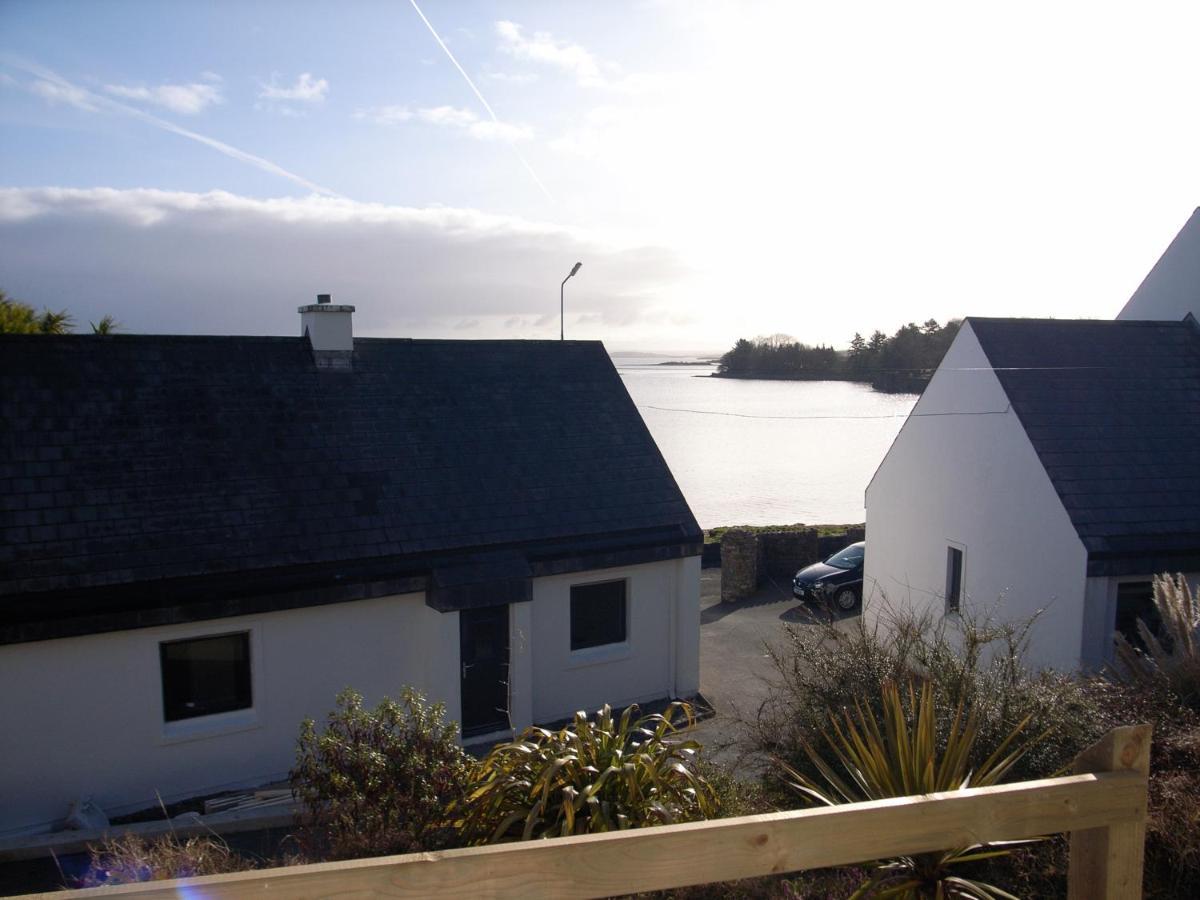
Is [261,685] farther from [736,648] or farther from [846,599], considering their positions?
[846,599]

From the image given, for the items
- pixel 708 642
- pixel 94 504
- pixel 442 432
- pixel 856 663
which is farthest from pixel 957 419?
pixel 94 504

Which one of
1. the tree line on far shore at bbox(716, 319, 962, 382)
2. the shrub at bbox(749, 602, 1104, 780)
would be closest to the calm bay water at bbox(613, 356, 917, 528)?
the tree line on far shore at bbox(716, 319, 962, 382)

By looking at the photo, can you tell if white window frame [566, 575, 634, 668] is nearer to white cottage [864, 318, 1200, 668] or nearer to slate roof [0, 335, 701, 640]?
slate roof [0, 335, 701, 640]

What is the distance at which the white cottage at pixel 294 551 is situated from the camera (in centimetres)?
1133

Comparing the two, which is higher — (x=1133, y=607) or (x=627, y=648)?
(x=1133, y=607)

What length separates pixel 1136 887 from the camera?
328cm

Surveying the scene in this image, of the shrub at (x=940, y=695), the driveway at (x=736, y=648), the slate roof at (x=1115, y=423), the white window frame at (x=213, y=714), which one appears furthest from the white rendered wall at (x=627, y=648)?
the shrub at (x=940, y=695)

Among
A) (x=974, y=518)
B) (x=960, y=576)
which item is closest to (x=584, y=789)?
(x=974, y=518)

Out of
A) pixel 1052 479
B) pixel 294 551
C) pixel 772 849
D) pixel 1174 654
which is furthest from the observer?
pixel 1052 479

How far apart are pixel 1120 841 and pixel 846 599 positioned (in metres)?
20.1

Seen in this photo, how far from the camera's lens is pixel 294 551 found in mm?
12750

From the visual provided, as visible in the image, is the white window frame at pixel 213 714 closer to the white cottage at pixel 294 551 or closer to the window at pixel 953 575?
the white cottage at pixel 294 551

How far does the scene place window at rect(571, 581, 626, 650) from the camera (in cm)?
1496

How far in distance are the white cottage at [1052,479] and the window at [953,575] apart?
1.1 inches
